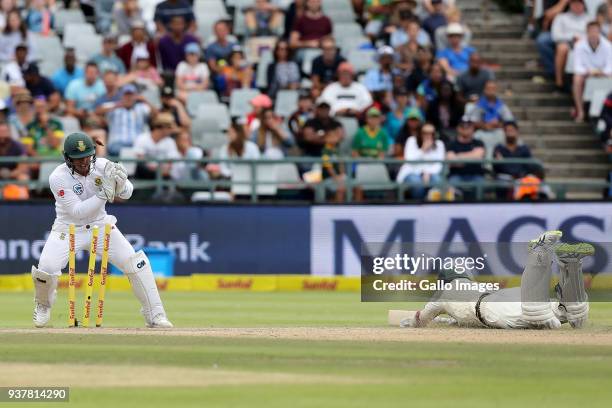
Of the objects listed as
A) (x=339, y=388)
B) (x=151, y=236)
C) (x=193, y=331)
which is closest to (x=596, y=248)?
(x=193, y=331)

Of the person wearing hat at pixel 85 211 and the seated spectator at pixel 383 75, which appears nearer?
the person wearing hat at pixel 85 211

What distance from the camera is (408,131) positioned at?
69.4 feet

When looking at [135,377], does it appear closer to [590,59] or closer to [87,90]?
[87,90]

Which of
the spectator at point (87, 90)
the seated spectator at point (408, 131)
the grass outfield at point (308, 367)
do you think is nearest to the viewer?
the grass outfield at point (308, 367)

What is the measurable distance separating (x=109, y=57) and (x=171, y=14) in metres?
1.17

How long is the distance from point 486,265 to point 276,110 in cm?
956

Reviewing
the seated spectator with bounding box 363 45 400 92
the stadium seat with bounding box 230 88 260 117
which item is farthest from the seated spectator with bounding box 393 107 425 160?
the stadium seat with bounding box 230 88 260 117

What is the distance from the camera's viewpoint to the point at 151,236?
2027 centimetres

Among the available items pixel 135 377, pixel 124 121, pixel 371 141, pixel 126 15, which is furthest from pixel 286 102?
pixel 135 377

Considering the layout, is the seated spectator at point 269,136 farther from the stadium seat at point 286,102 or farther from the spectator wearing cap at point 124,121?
the spectator wearing cap at point 124,121

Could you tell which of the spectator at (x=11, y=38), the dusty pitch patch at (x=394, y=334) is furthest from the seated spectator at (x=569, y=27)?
the dusty pitch patch at (x=394, y=334)

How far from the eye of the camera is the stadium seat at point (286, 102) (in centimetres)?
2186

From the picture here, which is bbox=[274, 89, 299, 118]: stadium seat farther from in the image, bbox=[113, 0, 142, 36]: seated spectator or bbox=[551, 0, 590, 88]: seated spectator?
bbox=[551, 0, 590, 88]: seated spectator

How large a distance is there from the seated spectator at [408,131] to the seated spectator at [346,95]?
783 mm
